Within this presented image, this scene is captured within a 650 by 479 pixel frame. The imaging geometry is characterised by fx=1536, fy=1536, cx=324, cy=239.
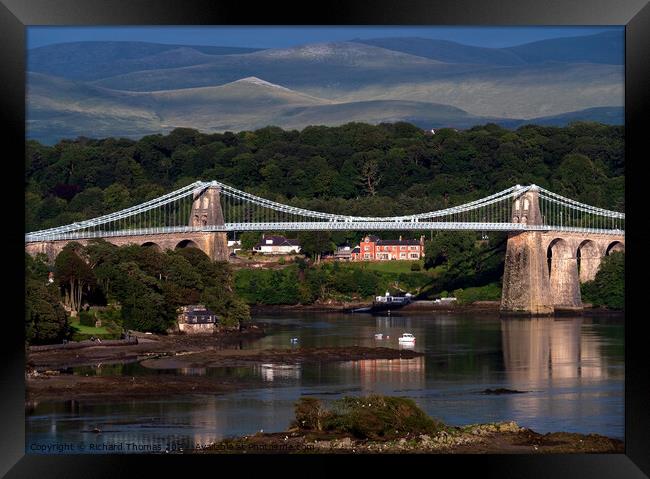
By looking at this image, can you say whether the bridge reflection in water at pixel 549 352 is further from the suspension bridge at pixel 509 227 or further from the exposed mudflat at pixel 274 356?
the suspension bridge at pixel 509 227

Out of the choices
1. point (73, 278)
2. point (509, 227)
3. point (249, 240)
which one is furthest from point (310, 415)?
point (249, 240)

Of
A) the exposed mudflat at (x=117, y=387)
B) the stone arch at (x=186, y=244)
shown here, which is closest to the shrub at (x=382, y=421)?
the exposed mudflat at (x=117, y=387)

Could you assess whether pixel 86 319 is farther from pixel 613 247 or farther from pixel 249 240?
pixel 613 247

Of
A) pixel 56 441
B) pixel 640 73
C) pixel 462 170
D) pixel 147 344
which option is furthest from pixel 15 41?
pixel 462 170

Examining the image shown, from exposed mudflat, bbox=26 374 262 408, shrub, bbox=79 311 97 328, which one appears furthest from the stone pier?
exposed mudflat, bbox=26 374 262 408

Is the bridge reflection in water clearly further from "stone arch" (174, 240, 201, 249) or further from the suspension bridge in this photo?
"stone arch" (174, 240, 201, 249)
